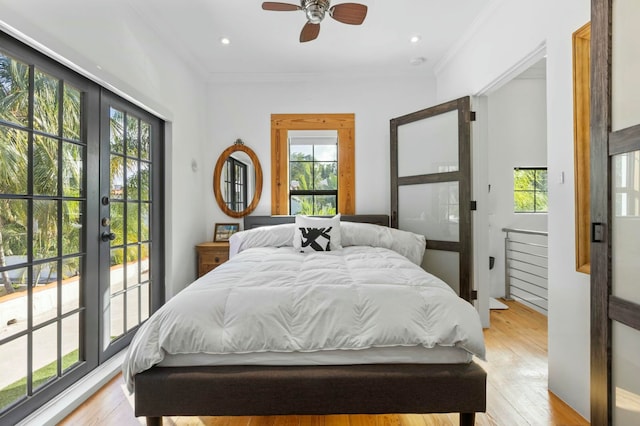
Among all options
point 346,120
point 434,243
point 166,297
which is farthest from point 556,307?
point 166,297

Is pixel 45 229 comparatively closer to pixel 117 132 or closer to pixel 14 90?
pixel 14 90

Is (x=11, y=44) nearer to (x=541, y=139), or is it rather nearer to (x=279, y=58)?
(x=279, y=58)

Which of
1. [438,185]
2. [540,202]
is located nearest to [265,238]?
[438,185]

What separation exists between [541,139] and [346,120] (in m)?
2.47

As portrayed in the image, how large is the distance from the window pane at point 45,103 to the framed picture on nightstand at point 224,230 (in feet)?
7.12

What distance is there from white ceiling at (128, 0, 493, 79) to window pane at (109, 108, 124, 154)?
0.85 metres

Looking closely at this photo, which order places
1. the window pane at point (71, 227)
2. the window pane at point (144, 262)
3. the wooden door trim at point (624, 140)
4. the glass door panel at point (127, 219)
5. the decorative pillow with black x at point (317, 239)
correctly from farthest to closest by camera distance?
the decorative pillow with black x at point (317, 239), the window pane at point (144, 262), the glass door panel at point (127, 219), the window pane at point (71, 227), the wooden door trim at point (624, 140)

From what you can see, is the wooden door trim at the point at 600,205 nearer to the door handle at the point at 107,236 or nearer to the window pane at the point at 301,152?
the door handle at the point at 107,236

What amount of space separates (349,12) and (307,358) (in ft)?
7.10

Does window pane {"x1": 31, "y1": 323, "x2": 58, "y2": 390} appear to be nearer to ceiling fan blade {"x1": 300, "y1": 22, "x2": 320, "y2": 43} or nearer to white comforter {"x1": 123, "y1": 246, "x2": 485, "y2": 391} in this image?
white comforter {"x1": 123, "y1": 246, "x2": 485, "y2": 391}

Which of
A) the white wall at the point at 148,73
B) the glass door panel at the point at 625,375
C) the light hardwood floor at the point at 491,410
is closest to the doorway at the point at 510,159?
the light hardwood floor at the point at 491,410

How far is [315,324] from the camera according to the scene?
149 centimetres

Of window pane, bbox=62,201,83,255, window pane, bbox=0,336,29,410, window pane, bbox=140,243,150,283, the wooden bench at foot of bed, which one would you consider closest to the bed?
the wooden bench at foot of bed

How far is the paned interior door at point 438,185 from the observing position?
10.0 feet
